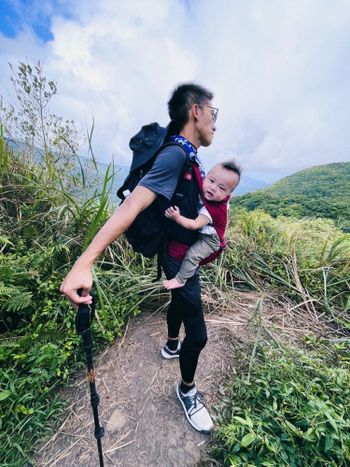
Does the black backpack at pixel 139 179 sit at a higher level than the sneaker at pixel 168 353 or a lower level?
higher

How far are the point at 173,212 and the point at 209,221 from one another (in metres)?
0.26

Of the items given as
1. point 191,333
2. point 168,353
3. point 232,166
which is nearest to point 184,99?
point 232,166

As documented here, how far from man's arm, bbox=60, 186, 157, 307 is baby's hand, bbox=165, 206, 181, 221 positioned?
17 cm

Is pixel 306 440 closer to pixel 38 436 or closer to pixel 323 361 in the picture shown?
pixel 323 361

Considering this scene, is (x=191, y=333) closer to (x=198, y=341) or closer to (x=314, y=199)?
(x=198, y=341)

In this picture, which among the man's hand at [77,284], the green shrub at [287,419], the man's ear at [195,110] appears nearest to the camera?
the man's hand at [77,284]

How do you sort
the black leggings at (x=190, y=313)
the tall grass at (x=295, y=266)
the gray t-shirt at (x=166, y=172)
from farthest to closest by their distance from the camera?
the tall grass at (x=295, y=266)
the black leggings at (x=190, y=313)
the gray t-shirt at (x=166, y=172)

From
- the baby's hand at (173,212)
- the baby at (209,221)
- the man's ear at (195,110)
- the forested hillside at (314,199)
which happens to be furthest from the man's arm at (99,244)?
the forested hillside at (314,199)

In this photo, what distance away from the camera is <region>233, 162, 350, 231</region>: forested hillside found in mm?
11961

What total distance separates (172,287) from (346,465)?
1.37m

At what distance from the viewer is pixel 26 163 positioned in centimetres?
284

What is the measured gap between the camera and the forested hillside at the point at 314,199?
39.2ft

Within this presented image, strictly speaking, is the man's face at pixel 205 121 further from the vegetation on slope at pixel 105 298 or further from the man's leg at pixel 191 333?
the vegetation on slope at pixel 105 298

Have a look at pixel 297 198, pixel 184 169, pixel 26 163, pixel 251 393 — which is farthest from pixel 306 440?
pixel 297 198
